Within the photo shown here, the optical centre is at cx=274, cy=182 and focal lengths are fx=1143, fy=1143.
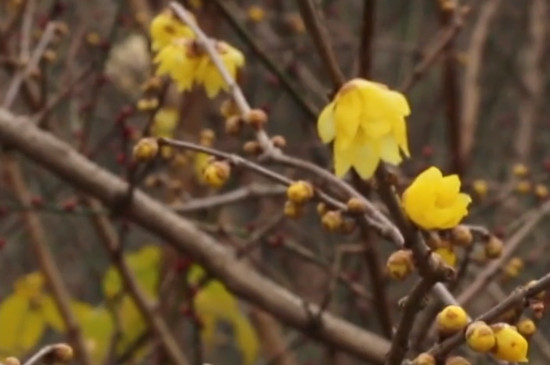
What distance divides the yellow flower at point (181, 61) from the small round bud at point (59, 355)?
2.18ft

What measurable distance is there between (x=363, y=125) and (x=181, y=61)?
1.98 feet

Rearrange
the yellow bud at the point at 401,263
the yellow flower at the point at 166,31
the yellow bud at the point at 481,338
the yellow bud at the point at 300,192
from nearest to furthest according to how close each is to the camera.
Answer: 1. the yellow bud at the point at 481,338
2. the yellow bud at the point at 401,263
3. the yellow bud at the point at 300,192
4. the yellow flower at the point at 166,31

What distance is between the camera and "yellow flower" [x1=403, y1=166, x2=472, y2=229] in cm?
114

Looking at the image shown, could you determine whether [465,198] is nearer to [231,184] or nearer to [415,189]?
[415,189]

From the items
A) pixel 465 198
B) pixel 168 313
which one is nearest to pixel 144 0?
pixel 168 313

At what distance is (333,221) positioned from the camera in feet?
4.47

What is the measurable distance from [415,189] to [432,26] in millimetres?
5013

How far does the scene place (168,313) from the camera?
337cm

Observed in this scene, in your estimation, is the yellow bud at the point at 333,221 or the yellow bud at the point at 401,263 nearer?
the yellow bud at the point at 401,263

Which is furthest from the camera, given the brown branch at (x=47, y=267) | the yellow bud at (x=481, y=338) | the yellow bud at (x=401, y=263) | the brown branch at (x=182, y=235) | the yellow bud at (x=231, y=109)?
the brown branch at (x=47, y=267)

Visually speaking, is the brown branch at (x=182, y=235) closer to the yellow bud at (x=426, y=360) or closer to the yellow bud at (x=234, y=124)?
the yellow bud at (x=234, y=124)

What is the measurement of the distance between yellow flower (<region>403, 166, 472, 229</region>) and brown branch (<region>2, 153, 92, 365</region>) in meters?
2.01

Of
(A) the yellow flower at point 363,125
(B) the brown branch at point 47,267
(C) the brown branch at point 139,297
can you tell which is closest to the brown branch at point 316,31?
(A) the yellow flower at point 363,125

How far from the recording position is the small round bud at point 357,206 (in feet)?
4.36
